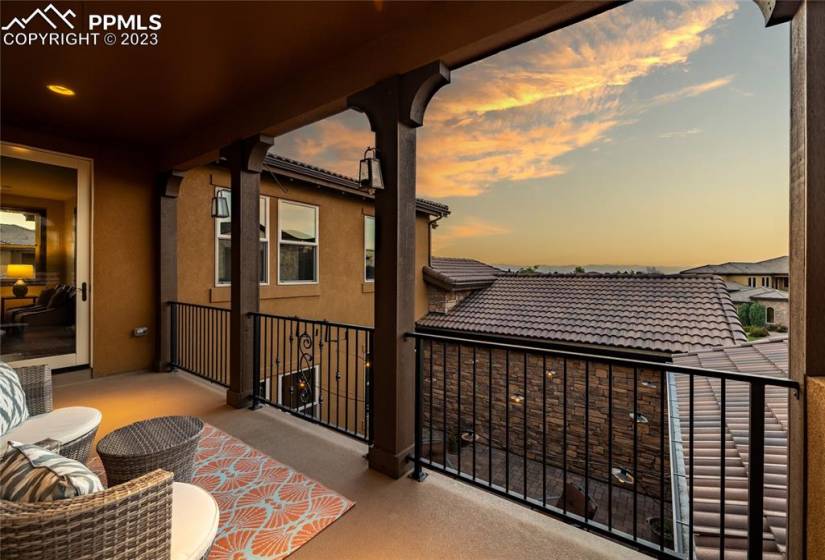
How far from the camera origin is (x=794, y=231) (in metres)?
1.38

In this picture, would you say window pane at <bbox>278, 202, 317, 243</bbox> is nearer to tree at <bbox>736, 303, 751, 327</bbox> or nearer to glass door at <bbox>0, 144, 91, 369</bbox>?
glass door at <bbox>0, 144, 91, 369</bbox>

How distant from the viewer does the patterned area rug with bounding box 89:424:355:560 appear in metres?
1.82

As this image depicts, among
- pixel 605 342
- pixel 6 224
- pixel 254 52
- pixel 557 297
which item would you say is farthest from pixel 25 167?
pixel 557 297

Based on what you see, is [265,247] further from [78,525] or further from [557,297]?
[557,297]

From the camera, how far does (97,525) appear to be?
3.29 feet

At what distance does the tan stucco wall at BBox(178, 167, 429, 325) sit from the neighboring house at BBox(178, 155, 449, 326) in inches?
0.5

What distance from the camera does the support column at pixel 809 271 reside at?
1.30 meters

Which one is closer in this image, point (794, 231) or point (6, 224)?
point (794, 231)

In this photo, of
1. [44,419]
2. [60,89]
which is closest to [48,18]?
[60,89]

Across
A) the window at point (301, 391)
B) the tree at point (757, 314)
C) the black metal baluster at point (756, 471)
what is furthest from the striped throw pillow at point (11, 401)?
the tree at point (757, 314)

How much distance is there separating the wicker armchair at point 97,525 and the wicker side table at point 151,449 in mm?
887

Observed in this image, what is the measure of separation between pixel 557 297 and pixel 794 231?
728 cm

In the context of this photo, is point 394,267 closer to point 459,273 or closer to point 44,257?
point 44,257

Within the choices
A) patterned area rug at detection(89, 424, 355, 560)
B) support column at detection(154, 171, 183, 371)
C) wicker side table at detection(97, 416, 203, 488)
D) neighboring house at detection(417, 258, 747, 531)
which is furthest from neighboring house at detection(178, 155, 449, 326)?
wicker side table at detection(97, 416, 203, 488)
